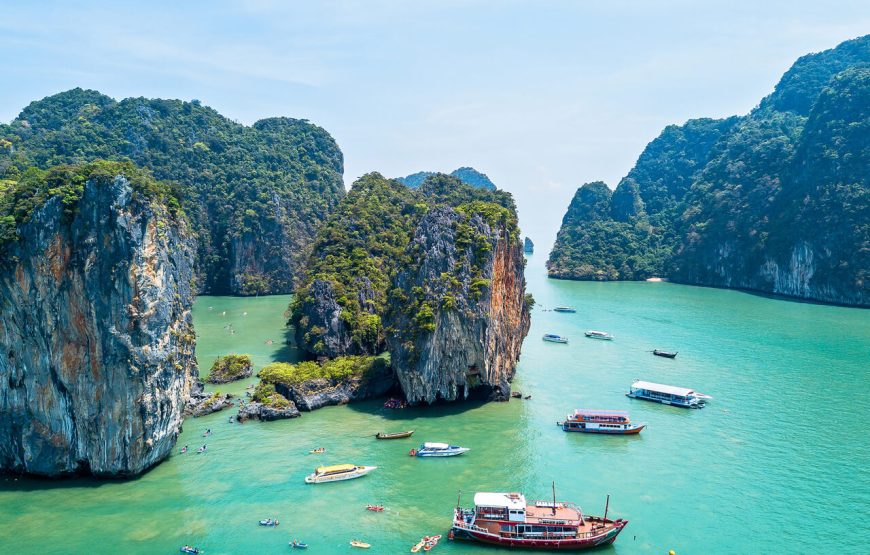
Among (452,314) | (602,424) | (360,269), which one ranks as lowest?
(602,424)

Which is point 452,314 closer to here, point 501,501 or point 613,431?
point 613,431

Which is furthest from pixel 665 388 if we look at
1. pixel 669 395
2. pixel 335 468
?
pixel 335 468

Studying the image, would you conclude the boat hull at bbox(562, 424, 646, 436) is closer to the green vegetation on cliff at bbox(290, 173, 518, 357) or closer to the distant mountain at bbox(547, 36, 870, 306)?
the green vegetation on cliff at bbox(290, 173, 518, 357)

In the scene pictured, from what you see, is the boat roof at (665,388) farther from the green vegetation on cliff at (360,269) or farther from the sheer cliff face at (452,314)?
the green vegetation on cliff at (360,269)

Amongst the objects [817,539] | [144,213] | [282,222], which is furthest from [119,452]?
[282,222]

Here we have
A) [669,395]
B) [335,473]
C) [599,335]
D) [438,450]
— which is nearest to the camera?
[335,473]

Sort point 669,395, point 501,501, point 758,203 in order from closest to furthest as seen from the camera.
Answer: point 501,501 < point 669,395 < point 758,203
